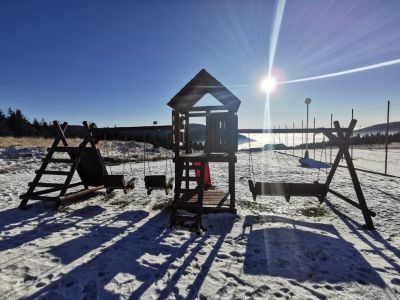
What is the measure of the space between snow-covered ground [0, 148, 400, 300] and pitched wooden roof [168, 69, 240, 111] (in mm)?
2953

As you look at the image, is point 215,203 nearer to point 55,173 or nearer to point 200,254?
point 200,254

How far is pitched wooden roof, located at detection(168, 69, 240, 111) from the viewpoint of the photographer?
5.95 meters

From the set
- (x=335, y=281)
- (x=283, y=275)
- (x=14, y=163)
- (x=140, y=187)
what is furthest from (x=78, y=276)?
(x=14, y=163)

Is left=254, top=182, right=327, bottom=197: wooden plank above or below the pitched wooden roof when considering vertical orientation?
below

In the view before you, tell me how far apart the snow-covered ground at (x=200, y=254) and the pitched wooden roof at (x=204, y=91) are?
2.95m

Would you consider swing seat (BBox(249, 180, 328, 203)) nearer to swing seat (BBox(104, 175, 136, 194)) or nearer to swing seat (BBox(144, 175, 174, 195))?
swing seat (BBox(144, 175, 174, 195))

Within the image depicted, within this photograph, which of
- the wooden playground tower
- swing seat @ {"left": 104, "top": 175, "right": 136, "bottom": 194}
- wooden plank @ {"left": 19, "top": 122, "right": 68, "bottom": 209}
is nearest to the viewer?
the wooden playground tower

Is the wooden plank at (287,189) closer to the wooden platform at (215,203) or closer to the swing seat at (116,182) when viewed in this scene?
the wooden platform at (215,203)

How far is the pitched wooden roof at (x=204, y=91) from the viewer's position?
595 cm

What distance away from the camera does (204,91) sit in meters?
6.22

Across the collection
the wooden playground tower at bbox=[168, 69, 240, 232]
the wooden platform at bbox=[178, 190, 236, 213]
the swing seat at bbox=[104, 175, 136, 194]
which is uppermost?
the wooden playground tower at bbox=[168, 69, 240, 232]

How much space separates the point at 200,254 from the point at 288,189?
123 inches

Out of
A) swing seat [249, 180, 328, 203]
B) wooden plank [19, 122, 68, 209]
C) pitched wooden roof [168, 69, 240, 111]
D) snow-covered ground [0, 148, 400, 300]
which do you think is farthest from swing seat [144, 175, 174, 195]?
wooden plank [19, 122, 68, 209]

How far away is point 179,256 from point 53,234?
2.91 meters
